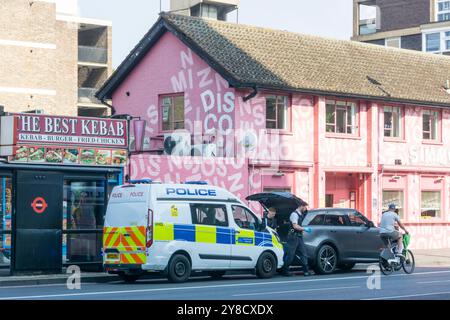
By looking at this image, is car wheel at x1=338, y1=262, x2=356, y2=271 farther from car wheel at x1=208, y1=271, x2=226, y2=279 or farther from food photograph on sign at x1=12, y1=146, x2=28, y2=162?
food photograph on sign at x1=12, y1=146, x2=28, y2=162

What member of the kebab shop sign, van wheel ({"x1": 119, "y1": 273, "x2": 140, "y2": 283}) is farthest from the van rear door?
the kebab shop sign

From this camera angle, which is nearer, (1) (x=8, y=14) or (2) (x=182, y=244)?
(2) (x=182, y=244)

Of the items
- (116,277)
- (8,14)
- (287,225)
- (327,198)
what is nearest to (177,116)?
(327,198)

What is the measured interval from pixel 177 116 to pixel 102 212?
10.5 meters

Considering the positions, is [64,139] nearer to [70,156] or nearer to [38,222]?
[70,156]

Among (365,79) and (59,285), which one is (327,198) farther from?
(59,285)

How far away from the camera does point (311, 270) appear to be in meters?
28.4

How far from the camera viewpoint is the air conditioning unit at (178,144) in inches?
1373

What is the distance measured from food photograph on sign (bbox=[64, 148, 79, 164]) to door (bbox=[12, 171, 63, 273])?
1.53 feet

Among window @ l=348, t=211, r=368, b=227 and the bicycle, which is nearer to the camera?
the bicycle

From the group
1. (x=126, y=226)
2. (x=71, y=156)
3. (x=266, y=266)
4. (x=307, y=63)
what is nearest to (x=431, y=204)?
(x=307, y=63)

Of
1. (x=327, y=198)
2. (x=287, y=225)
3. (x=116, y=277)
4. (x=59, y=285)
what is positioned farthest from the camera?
(x=327, y=198)

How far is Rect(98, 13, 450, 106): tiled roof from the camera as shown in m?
35.2

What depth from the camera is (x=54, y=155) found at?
25578mm
